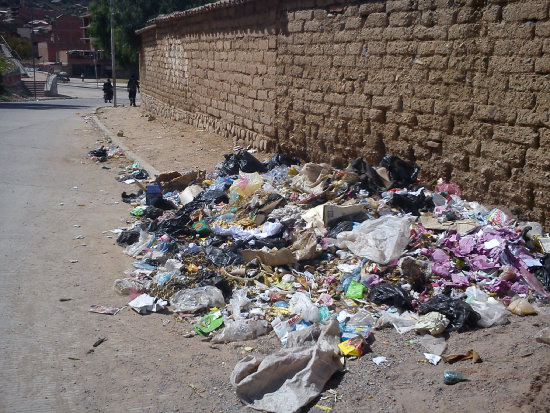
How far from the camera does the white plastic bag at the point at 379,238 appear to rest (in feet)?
19.4

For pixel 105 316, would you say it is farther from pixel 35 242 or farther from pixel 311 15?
pixel 311 15

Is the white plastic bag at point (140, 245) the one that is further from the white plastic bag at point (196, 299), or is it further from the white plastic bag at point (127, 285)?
the white plastic bag at point (196, 299)

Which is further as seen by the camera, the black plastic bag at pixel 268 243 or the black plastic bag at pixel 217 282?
the black plastic bag at pixel 268 243

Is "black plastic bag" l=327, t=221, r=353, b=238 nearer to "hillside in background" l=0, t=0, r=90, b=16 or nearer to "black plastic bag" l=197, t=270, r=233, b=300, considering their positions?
"black plastic bag" l=197, t=270, r=233, b=300

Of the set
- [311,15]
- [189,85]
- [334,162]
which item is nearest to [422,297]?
[334,162]

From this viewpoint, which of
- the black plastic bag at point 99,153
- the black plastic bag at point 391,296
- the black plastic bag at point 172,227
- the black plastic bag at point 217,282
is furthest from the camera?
the black plastic bag at point 99,153

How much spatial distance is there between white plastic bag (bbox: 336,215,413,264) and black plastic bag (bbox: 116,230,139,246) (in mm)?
2845

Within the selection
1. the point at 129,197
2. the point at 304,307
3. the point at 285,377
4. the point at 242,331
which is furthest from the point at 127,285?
the point at 129,197

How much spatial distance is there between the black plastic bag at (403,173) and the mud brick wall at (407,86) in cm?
11

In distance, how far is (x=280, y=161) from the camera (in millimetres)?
10273

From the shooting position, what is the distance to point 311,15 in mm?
9445

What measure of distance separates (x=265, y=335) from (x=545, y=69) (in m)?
3.86

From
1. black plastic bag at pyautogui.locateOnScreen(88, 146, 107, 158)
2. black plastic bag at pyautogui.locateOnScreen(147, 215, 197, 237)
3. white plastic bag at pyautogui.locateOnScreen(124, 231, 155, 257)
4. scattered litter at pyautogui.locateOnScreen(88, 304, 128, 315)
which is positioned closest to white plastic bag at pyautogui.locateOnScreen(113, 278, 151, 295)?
scattered litter at pyautogui.locateOnScreen(88, 304, 128, 315)

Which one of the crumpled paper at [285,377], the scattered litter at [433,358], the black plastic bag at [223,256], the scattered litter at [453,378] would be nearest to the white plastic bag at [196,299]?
the black plastic bag at [223,256]
